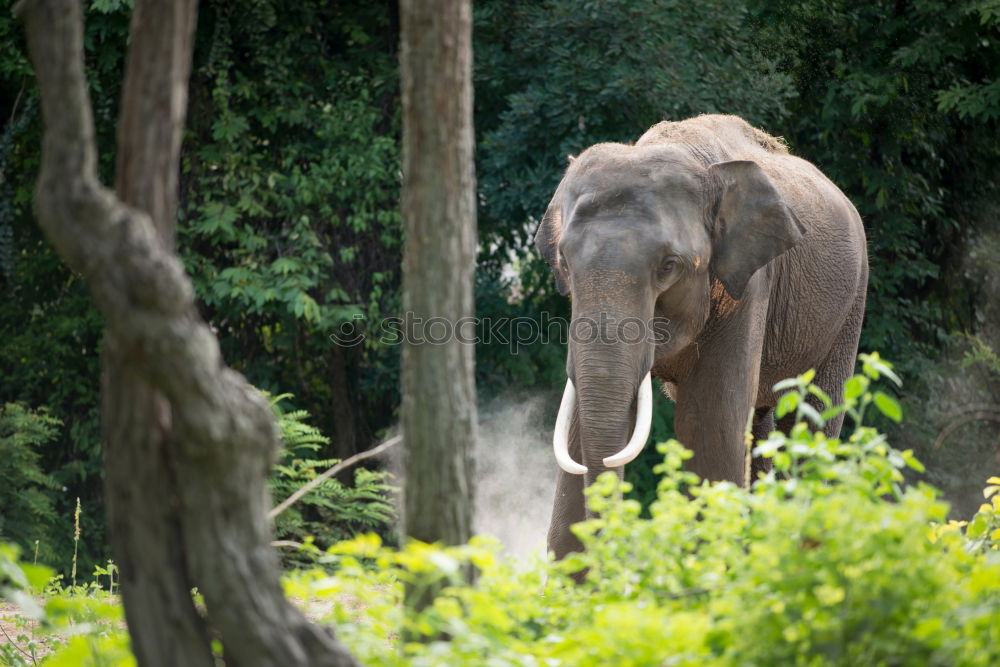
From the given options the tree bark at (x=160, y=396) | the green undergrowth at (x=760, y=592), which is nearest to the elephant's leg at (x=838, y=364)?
the green undergrowth at (x=760, y=592)

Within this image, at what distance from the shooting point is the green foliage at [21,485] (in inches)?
366

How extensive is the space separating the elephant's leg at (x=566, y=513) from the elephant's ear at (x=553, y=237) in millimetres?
685

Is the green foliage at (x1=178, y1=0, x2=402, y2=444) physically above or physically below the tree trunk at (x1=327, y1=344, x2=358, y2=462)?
above

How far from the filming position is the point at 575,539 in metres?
6.20

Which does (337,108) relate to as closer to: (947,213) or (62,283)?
(62,283)

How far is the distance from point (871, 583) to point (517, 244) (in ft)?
28.9

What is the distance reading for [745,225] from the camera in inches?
245

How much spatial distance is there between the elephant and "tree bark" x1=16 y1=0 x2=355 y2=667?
96.6 inches

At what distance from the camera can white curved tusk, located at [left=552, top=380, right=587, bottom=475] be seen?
17.7 ft

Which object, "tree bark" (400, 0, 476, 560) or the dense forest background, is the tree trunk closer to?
the dense forest background

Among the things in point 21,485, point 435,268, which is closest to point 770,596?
point 435,268

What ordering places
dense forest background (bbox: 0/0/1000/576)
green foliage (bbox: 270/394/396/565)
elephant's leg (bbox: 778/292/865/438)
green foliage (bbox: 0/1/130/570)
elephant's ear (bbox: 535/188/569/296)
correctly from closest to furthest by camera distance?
elephant's ear (bbox: 535/188/569/296) → elephant's leg (bbox: 778/292/865/438) → green foliage (bbox: 270/394/396/565) → dense forest background (bbox: 0/0/1000/576) → green foliage (bbox: 0/1/130/570)

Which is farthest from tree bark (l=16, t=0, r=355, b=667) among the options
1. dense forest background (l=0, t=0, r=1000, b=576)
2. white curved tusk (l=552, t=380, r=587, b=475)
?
dense forest background (l=0, t=0, r=1000, b=576)

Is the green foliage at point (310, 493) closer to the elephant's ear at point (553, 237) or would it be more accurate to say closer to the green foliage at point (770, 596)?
the elephant's ear at point (553, 237)
